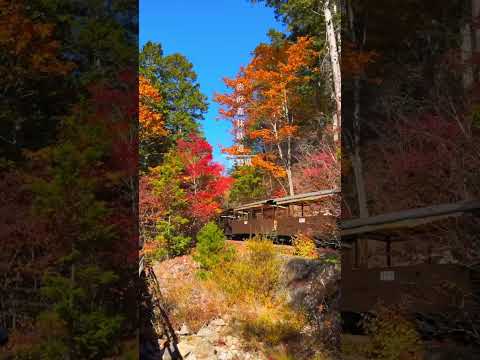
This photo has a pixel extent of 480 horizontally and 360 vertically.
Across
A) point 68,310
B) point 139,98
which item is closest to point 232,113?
point 139,98

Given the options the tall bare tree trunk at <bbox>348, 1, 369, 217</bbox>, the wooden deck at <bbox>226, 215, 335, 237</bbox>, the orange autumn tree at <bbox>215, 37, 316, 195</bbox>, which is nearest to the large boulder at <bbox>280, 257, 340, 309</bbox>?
the wooden deck at <bbox>226, 215, 335, 237</bbox>

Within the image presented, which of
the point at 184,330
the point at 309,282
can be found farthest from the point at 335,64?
the point at 184,330

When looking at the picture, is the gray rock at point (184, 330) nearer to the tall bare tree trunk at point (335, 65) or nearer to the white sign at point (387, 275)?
the white sign at point (387, 275)

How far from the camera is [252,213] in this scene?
3.40 meters

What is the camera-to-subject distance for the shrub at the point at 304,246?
3.40 m

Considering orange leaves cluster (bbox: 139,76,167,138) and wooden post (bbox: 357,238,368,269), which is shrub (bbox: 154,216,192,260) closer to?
orange leaves cluster (bbox: 139,76,167,138)

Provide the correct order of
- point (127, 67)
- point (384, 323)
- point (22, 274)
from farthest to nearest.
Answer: point (127, 67) < point (384, 323) < point (22, 274)

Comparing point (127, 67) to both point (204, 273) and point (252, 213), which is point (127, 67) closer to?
point (252, 213)

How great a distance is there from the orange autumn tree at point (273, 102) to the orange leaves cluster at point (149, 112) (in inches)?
18.0

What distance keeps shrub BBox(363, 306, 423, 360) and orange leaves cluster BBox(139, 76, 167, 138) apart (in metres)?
1.85

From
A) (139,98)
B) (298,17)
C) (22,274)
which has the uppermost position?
(298,17)

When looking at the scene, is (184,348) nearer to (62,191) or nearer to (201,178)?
(201,178)

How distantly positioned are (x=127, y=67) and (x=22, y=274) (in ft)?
4.54

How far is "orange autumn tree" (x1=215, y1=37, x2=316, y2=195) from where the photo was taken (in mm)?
3203
